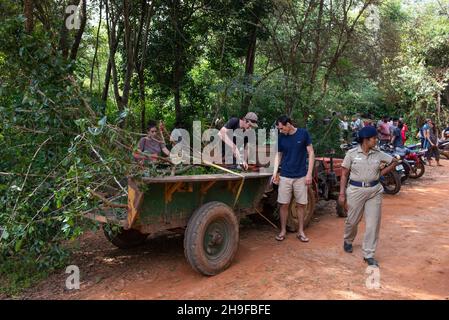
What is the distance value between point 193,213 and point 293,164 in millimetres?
1679

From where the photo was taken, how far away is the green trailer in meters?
4.25

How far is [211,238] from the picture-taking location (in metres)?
4.75

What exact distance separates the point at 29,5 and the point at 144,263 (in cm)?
417

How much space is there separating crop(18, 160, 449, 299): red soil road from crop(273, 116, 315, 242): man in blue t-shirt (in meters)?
0.58

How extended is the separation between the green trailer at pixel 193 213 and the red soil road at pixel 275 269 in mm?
275

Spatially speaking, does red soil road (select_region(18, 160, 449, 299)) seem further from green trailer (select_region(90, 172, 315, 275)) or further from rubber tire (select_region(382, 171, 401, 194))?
rubber tire (select_region(382, 171, 401, 194))

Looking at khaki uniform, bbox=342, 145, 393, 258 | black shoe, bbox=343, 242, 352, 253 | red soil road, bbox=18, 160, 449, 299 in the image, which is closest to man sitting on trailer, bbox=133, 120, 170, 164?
red soil road, bbox=18, 160, 449, 299

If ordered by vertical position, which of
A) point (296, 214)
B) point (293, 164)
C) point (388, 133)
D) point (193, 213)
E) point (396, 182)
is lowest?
point (296, 214)

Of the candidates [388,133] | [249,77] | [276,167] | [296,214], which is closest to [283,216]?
[296,214]

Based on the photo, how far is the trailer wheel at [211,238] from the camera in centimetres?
446

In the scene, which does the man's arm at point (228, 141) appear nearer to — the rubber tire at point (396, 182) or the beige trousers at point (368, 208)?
the beige trousers at point (368, 208)

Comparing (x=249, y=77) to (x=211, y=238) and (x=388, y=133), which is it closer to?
(x=388, y=133)

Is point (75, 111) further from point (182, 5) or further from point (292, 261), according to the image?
point (182, 5)
